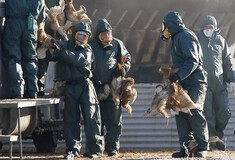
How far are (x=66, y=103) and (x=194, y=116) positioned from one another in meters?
1.67

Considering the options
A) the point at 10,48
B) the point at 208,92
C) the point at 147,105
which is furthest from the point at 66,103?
the point at 147,105

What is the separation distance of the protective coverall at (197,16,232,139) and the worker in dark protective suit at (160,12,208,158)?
69.0 inches

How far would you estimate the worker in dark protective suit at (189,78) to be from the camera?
9375 mm

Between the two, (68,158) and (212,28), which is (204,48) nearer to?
(212,28)

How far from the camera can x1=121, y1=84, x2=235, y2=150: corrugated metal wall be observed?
43.4 feet

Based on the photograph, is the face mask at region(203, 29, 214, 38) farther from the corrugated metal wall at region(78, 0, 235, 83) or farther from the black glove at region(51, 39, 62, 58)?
the black glove at region(51, 39, 62, 58)

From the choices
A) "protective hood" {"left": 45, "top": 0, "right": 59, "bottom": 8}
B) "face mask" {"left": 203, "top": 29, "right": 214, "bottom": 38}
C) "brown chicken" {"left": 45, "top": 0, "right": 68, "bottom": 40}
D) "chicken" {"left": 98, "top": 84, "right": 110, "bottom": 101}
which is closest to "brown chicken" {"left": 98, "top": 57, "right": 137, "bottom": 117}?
"chicken" {"left": 98, "top": 84, "right": 110, "bottom": 101}

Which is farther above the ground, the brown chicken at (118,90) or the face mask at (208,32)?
the face mask at (208,32)

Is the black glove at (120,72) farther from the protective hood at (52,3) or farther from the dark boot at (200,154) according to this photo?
the dark boot at (200,154)

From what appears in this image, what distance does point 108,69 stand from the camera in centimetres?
1023

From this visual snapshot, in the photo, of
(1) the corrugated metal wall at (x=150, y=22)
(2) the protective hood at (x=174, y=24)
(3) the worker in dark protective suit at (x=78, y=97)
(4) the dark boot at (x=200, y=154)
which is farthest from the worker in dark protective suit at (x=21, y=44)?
(1) the corrugated metal wall at (x=150, y=22)

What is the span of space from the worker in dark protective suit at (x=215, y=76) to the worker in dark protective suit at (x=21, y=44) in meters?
3.14

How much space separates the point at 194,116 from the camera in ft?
31.0

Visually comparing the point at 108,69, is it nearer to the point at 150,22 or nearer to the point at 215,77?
the point at 215,77
